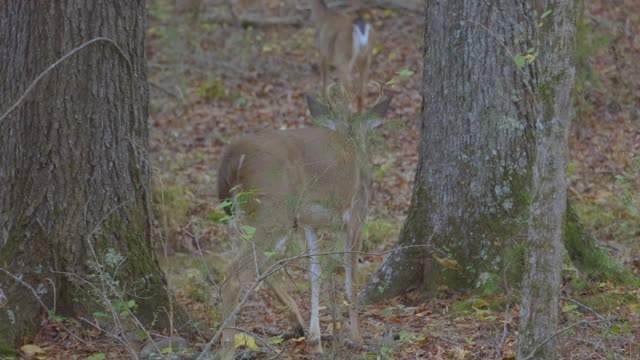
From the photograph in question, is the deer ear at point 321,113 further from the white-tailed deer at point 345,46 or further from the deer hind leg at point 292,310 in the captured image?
the white-tailed deer at point 345,46

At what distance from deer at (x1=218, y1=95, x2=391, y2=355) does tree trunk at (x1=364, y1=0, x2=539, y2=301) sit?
1.68ft

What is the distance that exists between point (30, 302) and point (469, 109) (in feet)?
9.99

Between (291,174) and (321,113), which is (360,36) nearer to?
(321,113)

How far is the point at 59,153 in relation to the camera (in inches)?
235

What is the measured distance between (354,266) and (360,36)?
10634 millimetres

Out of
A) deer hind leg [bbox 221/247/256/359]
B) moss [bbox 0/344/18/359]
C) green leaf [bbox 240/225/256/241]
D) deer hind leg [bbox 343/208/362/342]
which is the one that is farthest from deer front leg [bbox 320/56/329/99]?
green leaf [bbox 240/225/256/241]

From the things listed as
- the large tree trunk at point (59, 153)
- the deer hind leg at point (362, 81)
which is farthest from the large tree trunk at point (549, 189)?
the deer hind leg at point (362, 81)

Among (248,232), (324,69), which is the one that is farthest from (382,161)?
(248,232)

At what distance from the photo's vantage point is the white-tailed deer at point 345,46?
624 inches

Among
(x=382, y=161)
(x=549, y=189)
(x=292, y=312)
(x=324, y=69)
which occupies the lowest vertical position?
(x=382, y=161)

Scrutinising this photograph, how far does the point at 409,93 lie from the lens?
50.6 feet

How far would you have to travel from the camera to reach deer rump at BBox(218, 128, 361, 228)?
5.95 meters

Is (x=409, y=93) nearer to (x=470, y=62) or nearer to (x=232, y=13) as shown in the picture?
(x=232, y=13)

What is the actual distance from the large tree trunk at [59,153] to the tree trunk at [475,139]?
2017 mm
